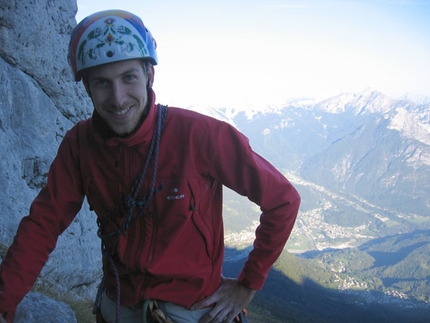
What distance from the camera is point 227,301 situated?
10.9 feet

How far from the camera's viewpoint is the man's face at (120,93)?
2928mm

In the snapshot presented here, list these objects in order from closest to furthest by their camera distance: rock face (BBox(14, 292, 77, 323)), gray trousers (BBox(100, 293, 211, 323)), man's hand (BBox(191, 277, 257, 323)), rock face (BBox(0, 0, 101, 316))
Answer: gray trousers (BBox(100, 293, 211, 323)) → man's hand (BBox(191, 277, 257, 323)) → rock face (BBox(14, 292, 77, 323)) → rock face (BBox(0, 0, 101, 316))

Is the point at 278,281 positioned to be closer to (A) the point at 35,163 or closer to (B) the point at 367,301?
(B) the point at 367,301

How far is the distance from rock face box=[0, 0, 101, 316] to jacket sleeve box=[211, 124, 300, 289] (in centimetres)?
666

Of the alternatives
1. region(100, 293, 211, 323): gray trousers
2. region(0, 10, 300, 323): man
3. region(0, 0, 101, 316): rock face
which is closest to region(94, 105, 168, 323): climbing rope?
region(0, 10, 300, 323): man

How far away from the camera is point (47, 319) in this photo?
15.0ft

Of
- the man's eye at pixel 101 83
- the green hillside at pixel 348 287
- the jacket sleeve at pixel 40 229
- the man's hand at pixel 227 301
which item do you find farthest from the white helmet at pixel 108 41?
the green hillside at pixel 348 287

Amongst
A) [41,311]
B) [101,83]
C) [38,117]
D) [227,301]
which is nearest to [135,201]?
[101,83]

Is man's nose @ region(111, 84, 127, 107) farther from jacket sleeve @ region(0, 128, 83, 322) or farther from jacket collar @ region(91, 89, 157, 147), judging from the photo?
jacket sleeve @ region(0, 128, 83, 322)

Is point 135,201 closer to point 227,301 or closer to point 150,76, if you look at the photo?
point 150,76

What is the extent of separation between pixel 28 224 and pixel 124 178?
0.93m

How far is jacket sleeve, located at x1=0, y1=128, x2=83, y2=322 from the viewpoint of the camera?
9.35 feet

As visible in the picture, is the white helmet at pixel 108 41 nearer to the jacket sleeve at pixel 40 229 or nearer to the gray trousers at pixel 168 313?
the jacket sleeve at pixel 40 229

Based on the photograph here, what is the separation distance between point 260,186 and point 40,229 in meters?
1.98
